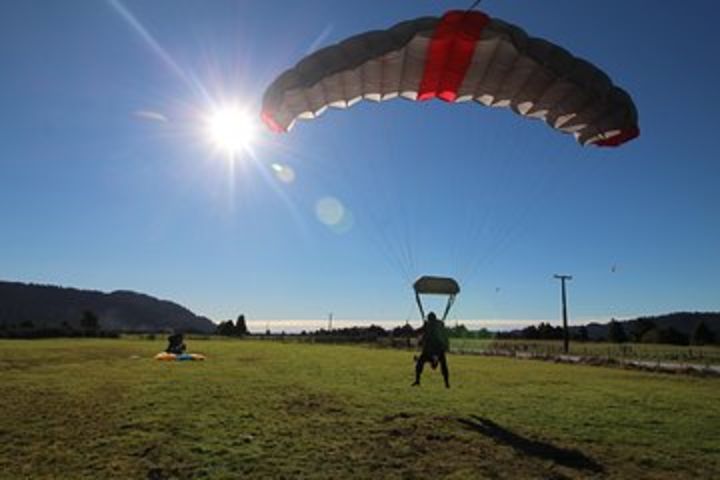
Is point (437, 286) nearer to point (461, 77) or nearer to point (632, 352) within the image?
point (461, 77)

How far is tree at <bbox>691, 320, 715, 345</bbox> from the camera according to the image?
3538 inches

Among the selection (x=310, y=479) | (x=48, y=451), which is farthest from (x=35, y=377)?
(x=310, y=479)

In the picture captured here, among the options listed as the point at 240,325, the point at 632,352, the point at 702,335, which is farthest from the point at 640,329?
the point at 240,325

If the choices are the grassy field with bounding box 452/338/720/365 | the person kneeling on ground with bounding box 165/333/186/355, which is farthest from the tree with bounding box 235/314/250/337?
the person kneeling on ground with bounding box 165/333/186/355

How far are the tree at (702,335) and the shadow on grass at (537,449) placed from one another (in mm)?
92656

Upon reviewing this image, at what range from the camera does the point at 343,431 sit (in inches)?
437

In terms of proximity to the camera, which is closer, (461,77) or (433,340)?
(461,77)

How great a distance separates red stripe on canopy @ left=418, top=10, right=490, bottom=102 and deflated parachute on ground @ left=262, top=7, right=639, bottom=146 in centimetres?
2

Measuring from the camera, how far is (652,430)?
38.4 ft

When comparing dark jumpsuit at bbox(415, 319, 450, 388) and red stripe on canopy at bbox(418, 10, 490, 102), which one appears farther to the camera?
dark jumpsuit at bbox(415, 319, 450, 388)

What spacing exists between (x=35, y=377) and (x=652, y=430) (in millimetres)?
19089

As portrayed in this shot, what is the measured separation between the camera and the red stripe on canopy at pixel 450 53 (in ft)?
36.1

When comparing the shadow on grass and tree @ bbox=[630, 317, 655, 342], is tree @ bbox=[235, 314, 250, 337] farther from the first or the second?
the shadow on grass

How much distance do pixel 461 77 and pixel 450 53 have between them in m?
0.80
